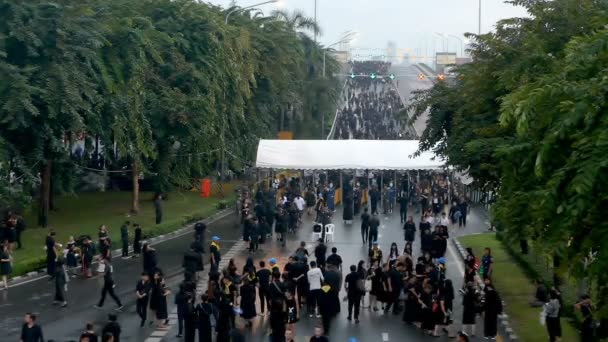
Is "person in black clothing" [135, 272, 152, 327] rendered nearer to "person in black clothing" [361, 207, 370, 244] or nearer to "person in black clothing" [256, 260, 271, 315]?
"person in black clothing" [256, 260, 271, 315]

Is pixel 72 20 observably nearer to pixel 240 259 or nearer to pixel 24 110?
pixel 24 110

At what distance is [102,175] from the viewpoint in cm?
4991

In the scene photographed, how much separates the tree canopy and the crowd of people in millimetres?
16885

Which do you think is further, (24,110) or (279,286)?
(24,110)

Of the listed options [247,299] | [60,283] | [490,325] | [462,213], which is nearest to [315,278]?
[247,299]

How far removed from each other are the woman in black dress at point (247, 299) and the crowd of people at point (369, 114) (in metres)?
46.5

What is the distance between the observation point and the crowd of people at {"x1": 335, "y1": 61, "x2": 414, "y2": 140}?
78.1m

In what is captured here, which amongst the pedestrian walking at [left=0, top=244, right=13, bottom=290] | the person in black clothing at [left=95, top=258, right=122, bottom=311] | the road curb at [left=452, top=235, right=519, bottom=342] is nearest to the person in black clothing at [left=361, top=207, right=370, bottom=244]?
the road curb at [left=452, top=235, right=519, bottom=342]

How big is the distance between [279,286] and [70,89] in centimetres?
1414

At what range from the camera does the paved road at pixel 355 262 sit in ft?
69.1

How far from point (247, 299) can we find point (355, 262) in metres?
9.54

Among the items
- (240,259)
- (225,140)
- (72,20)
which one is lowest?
(240,259)

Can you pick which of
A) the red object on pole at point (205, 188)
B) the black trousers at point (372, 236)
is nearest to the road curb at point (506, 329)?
the black trousers at point (372, 236)

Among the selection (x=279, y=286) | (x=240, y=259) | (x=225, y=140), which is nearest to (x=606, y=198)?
(x=279, y=286)
